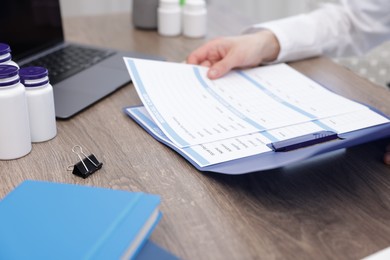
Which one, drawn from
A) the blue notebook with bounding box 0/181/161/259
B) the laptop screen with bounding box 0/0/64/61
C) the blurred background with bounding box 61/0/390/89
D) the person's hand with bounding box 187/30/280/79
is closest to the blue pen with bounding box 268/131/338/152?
the blue notebook with bounding box 0/181/161/259

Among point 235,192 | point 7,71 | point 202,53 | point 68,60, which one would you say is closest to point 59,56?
point 68,60

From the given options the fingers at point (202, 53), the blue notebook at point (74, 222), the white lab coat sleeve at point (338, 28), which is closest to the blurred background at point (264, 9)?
the white lab coat sleeve at point (338, 28)

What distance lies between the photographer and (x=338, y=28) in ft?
3.60

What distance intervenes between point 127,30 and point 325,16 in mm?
528

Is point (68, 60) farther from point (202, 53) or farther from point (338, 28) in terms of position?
point (338, 28)

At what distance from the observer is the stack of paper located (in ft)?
2.15

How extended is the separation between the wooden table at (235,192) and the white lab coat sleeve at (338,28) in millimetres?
317

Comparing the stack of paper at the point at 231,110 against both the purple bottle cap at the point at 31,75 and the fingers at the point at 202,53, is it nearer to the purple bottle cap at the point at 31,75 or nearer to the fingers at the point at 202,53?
the fingers at the point at 202,53

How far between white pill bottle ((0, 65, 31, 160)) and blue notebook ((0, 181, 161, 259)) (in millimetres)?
115

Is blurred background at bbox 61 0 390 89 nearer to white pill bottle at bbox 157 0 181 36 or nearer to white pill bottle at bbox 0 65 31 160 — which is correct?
white pill bottle at bbox 157 0 181 36

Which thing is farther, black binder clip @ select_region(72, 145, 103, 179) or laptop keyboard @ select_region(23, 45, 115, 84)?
laptop keyboard @ select_region(23, 45, 115, 84)

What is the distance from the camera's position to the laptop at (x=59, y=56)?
82 centimetres

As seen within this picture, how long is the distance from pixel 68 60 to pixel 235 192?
0.54 meters

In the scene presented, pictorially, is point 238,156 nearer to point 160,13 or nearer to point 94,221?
point 94,221
